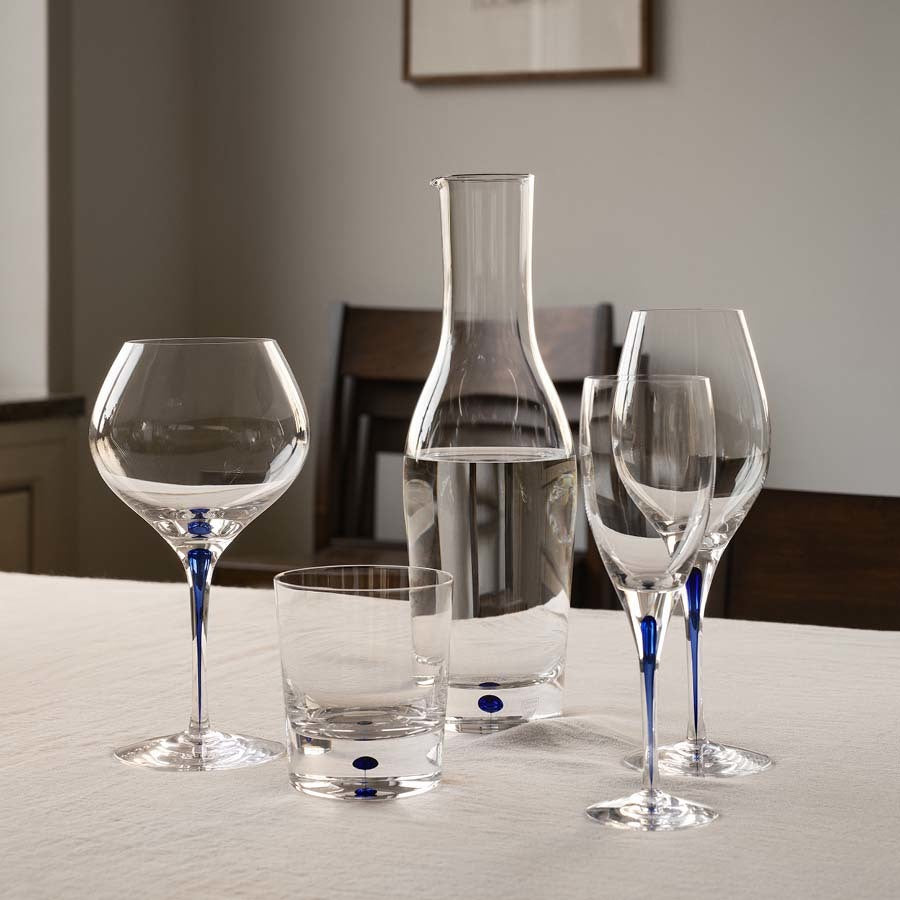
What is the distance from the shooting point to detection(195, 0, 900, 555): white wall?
2480 mm

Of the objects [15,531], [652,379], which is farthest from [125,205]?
[652,379]

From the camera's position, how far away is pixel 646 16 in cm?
252

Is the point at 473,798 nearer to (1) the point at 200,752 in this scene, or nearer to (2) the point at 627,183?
(1) the point at 200,752

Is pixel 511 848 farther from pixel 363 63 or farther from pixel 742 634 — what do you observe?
pixel 363 63

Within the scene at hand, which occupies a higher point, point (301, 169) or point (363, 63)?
point (363, 63)

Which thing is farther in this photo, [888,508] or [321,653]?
[888,508]

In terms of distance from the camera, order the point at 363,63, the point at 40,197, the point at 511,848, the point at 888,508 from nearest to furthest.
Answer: the point at 511,848
the point at 888,508
the point at 40,197
the point at 363,63

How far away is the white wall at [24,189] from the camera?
2469 millimetres

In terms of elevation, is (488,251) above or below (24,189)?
below

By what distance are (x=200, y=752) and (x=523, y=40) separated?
2.22m

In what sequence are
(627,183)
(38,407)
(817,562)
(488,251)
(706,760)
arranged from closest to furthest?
(706,760) < (488,251) < (817,562) < (38,407) < (627,183)

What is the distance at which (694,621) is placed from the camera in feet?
2.16

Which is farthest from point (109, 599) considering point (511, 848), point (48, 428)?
point (48, 428)

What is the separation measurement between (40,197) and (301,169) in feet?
1.88
